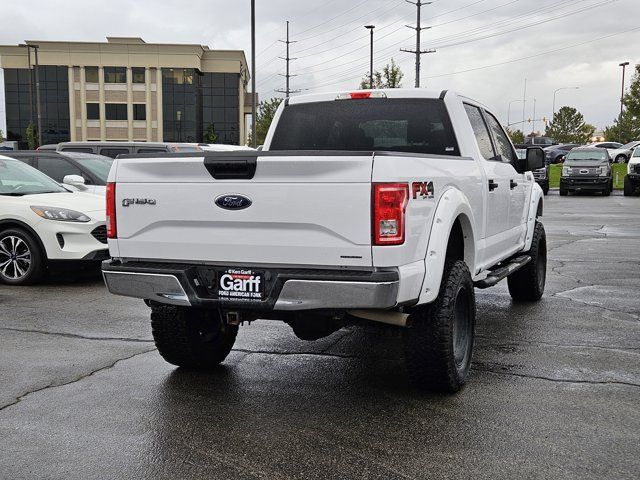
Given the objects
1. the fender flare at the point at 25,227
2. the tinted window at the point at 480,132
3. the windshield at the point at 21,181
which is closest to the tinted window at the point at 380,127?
the tinted window at the point at 480,132

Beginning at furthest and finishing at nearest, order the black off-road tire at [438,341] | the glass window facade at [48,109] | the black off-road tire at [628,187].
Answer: the glass window facade at [48,109], the black off-road tire at [628,187], the black off-road tire at [438,341]

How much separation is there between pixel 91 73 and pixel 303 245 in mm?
76739

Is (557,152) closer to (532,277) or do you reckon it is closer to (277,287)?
(532,277)

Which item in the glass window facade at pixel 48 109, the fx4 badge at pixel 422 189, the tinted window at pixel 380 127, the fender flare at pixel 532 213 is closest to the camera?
the fx4 badge at pixel 422 189

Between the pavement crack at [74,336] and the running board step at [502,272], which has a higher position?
the running board step at [502,272]

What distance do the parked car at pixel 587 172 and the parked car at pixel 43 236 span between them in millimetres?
24884

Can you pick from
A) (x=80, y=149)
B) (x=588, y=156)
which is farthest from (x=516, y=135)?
(x=80, y=149)

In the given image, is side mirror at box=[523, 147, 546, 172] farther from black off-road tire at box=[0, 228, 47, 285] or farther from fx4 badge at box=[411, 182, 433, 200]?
black off-road tire at box=[0, 228, 47, 285]

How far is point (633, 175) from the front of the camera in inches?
1139

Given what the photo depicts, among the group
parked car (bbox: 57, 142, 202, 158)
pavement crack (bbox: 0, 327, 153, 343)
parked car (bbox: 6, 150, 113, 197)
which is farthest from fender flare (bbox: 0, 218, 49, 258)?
parked car (bbox: 57, 142, 202, 158)

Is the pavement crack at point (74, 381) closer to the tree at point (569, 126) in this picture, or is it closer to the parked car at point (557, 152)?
the parked car at point (557, 152)

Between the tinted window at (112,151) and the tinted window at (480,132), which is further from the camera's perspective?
the tinted window at (112,151)

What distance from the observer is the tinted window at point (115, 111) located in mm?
75750

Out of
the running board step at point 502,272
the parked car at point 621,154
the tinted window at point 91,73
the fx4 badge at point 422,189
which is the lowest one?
the running board step at point 502,272
